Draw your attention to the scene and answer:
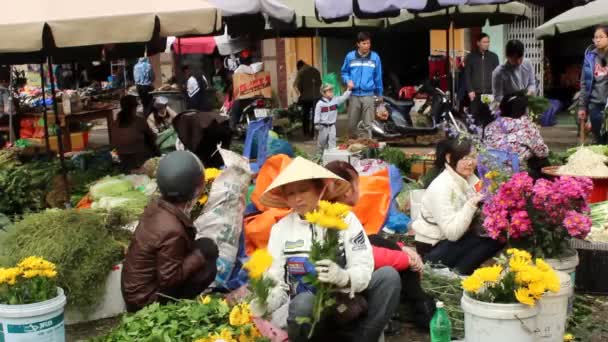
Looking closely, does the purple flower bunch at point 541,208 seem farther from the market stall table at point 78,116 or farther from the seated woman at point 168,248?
the market stall table at point 78,116

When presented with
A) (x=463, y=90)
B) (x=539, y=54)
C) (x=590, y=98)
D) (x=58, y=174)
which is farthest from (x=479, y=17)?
(x=58, y=174)

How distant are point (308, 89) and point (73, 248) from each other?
10243 mm

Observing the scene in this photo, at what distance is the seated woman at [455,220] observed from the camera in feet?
17.9

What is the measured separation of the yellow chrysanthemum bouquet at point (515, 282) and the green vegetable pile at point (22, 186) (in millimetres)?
5745

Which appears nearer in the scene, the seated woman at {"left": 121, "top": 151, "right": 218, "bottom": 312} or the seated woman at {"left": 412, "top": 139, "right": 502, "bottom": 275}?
the seated woman at {"left": 121, "top": 151, "right": 218, "bottom": 312}

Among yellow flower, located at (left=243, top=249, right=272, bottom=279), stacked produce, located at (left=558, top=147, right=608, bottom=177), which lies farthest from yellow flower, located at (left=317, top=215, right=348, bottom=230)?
stacked produce, located at (left=558, top=147, right=608, bottom=177)

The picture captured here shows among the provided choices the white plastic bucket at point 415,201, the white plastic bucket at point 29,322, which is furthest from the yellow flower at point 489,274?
the white plastic bucket at point 415,201

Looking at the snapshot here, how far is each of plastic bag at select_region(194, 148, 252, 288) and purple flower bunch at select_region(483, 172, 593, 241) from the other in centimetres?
213

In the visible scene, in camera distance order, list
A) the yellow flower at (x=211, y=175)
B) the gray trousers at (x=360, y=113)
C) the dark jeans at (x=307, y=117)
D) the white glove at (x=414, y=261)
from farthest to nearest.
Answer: the dark jeans at (x=307, y=117), the gray trousers at (x=360, y=113), the yellow flower at (x=211, y=175), the white glove at (x=414, y=261)

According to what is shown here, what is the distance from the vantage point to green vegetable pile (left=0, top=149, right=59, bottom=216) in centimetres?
818

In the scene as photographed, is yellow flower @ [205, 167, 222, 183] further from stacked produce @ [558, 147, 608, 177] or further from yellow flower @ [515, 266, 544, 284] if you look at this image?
yellow flower @ [515, 266, 544, 284]

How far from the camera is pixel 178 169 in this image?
449 cm

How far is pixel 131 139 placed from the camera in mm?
9391

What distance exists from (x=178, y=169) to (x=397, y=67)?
1750cm
